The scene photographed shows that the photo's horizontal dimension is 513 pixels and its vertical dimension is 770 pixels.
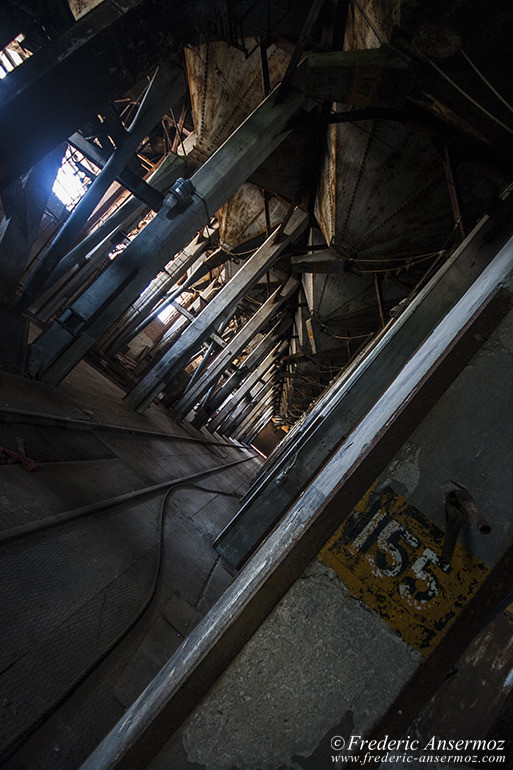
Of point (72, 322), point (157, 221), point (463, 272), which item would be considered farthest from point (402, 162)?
point (72, 322)

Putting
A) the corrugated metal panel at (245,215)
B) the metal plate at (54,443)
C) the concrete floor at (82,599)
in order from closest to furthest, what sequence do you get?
1. the concrete floor at (82,599)
2. the metal plate at (54,443)
3. the corrugated metal panel at (245,215)

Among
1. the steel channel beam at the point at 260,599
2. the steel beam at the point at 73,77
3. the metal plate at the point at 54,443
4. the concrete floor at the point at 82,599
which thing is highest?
the steel beam at the point at 73,77

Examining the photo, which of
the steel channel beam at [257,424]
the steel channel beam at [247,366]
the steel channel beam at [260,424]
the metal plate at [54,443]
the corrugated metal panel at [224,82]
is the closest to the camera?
the metal plate at [54,443]

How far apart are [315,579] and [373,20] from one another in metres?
6.53

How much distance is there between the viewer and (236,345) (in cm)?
1186

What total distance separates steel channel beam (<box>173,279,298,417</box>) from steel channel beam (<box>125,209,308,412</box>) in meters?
2.34

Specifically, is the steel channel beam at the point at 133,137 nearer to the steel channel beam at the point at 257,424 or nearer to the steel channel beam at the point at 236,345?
the steel channel beam at the point at 236,345

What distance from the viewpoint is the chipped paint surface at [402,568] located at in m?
1.22

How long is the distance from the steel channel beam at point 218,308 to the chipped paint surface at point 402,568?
830 cm

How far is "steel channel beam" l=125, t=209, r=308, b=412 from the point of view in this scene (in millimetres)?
8766

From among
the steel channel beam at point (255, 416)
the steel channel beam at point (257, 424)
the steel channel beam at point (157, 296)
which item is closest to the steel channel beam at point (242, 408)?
the steel channel beam at point (255, 416)

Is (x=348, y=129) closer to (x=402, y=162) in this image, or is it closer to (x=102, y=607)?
(x=402, y=162)

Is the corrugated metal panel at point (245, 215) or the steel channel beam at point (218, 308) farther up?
the corrugated metal panel at point (245, 215)

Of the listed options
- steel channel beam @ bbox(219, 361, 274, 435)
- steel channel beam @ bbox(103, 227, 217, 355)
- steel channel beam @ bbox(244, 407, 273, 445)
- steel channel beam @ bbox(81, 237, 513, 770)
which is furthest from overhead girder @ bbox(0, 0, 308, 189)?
steel channel beam @ bbox(244, 407, 273, 445)
